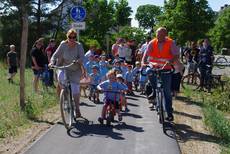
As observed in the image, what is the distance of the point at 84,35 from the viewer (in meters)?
51.2

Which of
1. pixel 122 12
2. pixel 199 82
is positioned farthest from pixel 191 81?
pixel 122 12

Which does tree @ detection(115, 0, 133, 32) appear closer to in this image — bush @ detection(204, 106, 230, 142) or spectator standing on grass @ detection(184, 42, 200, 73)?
spectator standing on grass @ detection(184, 42, 200, 73)

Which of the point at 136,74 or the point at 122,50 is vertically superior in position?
the point at 122,50

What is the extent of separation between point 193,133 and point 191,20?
1662 inches

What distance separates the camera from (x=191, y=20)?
171 feet

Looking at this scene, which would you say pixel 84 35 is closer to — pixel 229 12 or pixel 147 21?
pixel 229 12

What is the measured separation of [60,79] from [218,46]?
296ft

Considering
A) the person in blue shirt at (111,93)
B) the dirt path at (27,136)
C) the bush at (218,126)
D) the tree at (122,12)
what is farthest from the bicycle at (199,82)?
the tree at (122,12)

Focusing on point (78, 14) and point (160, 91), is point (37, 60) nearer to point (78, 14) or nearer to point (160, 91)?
point (78, 14)

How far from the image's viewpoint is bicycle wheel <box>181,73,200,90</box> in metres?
20.6

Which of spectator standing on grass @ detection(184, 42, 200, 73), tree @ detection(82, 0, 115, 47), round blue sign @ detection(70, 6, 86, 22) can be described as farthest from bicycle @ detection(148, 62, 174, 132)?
tree @ detection(82, 0, 115, 47)

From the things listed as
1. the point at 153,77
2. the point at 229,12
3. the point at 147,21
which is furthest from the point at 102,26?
the point at 147,21

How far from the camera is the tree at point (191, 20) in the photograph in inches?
2031

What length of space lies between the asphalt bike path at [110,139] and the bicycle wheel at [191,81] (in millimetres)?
8503
